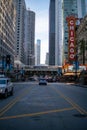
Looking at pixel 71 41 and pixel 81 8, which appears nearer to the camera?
pixel 71 41

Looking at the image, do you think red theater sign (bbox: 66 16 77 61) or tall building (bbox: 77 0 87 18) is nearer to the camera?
red theater sign (bbox: 66 16 77 61)

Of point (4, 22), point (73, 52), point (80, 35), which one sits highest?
point (4, 22)

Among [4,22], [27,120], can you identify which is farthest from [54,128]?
[4,22]

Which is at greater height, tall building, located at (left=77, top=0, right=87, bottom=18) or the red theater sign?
tall building, located at (left=77, top=0, right=87, bottom=18)

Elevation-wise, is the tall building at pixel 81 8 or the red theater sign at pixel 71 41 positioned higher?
the tall building at pixel 81 8

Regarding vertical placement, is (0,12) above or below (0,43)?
above

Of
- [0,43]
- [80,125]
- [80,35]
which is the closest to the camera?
[80,125]

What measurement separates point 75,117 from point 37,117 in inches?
65.4

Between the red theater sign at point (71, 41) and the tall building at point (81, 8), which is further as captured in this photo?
the tall building at point (81, 8)

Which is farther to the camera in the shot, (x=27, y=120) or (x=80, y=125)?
(x=27, y=120)

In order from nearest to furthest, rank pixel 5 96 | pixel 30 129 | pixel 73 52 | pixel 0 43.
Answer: pixel 30 129
pixel 5 96
pixel 73 52
pixel 0 43

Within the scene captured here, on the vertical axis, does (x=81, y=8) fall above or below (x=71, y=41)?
above

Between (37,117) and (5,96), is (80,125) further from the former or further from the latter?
(5,96)

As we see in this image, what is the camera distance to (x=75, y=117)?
1310 centimetres
